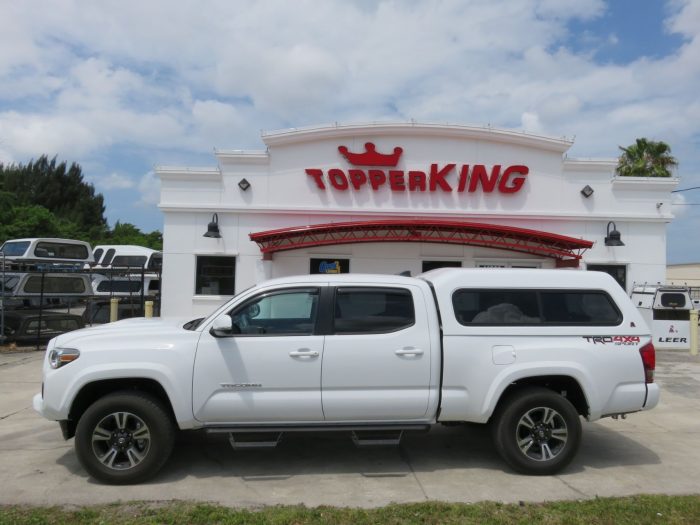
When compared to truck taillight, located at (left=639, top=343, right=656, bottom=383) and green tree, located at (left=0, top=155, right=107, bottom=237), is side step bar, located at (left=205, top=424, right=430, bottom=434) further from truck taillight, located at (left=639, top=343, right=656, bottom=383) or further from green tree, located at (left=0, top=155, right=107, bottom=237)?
green tree, located at (left=0, top=155, right=107, bottom=237)

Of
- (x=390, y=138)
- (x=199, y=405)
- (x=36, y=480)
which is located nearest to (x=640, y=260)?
(x=390, y=138)

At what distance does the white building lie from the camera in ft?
48.3

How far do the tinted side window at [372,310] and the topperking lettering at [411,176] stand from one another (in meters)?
9.72

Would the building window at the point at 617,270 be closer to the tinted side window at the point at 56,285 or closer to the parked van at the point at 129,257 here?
the tinted side window at the point at 56,285

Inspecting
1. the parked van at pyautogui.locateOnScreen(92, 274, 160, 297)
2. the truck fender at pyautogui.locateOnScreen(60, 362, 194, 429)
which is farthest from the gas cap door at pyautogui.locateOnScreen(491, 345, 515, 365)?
the parked van at pyautogui.locateOnScreen(92, 274, 160, 297)

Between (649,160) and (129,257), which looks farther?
(649,160)

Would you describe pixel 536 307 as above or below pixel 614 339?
above

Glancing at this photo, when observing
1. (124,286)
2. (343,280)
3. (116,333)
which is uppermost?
(343,280)

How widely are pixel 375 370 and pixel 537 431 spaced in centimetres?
166

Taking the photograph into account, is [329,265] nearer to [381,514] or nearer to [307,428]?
[307,428]

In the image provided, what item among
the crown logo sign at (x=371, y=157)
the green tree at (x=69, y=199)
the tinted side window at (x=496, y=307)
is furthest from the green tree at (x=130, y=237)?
the tinted side window at (x=496, y=307)

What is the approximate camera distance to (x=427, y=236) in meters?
14.2

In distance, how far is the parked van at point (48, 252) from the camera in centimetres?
1420

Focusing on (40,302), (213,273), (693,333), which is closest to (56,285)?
(40,302)
